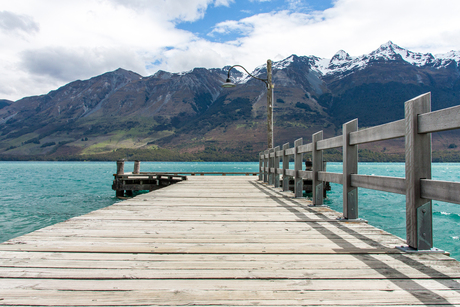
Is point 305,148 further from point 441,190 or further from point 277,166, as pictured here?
point 441,190

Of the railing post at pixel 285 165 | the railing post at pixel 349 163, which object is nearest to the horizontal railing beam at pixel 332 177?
the railing post at pixel 349 163

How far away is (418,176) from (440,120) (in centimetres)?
51

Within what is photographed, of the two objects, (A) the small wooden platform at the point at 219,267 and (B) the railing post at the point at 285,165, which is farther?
(B) the railing post at the point at 285,165

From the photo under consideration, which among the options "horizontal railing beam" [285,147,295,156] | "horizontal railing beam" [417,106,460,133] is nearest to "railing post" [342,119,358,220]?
"horizontal railing beam" [417,106,460,133]

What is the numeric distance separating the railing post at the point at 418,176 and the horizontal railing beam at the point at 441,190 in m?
0.06

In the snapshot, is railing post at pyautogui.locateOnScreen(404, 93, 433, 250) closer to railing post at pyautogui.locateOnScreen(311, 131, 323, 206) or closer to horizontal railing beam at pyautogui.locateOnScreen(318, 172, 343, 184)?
horizontal railing beam at pyautogui.locateOnScreen(318, 172, 343, 184)

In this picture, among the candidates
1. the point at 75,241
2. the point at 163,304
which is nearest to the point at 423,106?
the point at 163,304

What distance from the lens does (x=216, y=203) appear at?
5641mm

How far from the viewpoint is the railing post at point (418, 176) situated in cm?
252

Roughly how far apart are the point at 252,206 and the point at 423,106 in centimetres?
328

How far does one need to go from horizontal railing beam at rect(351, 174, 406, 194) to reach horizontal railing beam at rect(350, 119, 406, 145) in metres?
0.40

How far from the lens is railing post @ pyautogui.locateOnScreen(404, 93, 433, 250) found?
8.27 ft

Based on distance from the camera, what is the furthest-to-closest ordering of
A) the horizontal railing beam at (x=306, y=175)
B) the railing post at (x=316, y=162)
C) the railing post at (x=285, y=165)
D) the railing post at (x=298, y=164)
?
the railing post at (x=285, y=165) < the railing post at (x=298, y=164) < the horizontal railing beam at (x=306, y=175) < the railing post at (x=316, y=162)

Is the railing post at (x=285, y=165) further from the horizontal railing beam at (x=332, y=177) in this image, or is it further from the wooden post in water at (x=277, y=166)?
the horizontal railing beam at (x=332, y=177)
